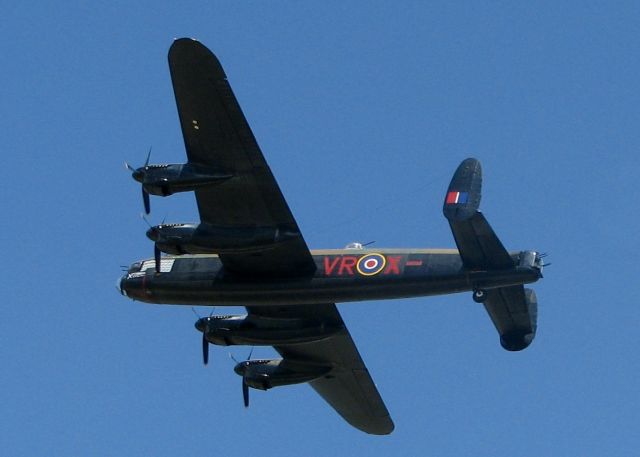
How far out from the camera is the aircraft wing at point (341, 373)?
40.7 metres

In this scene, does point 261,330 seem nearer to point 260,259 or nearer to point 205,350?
point 205,350

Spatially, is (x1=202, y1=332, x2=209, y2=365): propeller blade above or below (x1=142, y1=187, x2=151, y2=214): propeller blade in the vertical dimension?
below

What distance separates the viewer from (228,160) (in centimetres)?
3481

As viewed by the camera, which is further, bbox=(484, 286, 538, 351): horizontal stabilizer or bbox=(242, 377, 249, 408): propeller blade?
bbox=(242, 377, 249, 408): propeller blade

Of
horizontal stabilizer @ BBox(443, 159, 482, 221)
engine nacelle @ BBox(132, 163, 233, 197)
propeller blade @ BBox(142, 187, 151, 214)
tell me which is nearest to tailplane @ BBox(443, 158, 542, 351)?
horizontal stabilizer @ BBox(443, 159, 482, 221)

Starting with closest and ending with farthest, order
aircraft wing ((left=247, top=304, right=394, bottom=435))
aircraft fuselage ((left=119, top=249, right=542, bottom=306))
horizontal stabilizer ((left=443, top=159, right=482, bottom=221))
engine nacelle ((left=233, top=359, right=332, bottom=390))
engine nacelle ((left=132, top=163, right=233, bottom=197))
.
A: horizontal stabilizer ((left=443, top=159, right=482, bottom=221)) < engine nacelle ((left=132, top=163, right=233, bottom=197)) < aircraft fuselage ((left=119, top=249, right=542, bottom=306)) < aircraft wing ((left=247, top=304, right=394, bottom=435)) < engine nacelle ((left=233, top=359, right=332, bottom=390))

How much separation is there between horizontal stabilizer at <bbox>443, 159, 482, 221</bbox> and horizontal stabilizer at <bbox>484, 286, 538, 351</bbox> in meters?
3.26

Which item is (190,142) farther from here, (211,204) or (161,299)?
(161,299)

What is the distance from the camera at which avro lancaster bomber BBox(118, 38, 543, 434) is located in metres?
34.0

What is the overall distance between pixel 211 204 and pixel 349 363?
8.80 m

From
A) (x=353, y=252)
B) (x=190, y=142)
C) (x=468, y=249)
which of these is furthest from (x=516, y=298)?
(x=190, y=142)

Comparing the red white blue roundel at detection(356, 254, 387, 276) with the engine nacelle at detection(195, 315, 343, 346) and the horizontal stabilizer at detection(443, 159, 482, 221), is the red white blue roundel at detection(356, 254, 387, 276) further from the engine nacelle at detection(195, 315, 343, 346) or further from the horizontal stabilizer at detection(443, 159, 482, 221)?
the engine nacelle at detection(195, 315, 343, 346)

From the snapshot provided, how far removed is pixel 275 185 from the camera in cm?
3531

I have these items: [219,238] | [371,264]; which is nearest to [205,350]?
[219,238]
